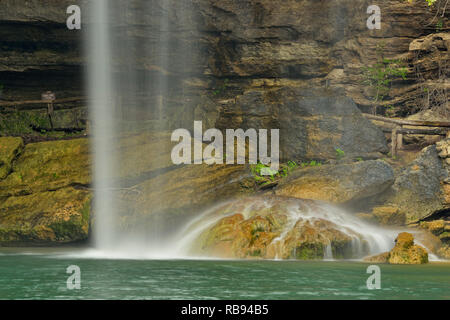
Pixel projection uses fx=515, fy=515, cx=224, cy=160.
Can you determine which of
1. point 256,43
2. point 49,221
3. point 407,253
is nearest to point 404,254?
point 407,253

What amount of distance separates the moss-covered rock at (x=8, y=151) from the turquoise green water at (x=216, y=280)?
6.44 m

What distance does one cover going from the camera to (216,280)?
9344mm

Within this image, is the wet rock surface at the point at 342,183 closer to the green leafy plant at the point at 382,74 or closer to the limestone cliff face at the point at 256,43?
the limestone cliff face at the point at 256,43

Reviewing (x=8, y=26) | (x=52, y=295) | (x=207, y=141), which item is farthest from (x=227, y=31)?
(x=52, y=295)

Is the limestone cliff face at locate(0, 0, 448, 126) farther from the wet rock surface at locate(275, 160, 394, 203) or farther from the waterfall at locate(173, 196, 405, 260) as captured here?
the waterfall at locate(173, 196, 405, 260)

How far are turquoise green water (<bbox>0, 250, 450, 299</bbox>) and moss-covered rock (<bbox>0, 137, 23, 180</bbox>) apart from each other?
21.1 ft

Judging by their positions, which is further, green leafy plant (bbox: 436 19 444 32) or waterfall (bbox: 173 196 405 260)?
green leafy plant (bbox: 436 19 444 32)

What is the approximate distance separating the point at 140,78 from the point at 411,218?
14207mm

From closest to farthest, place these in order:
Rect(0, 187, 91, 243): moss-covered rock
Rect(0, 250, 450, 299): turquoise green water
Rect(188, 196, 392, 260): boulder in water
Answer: Rect(0, 250, 450, 299): turquoise green water → Rect(188, 196, 392, 260): boulder in water → Rect(0, 187, 91, 243): moss-covered rock

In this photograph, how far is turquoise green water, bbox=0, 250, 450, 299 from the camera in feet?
26.2

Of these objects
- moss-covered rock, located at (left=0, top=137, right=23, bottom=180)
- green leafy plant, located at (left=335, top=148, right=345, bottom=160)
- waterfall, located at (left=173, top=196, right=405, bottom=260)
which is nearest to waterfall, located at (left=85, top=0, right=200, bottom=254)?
moss-covered rock, located at (left=0, top=137, right=23, bottom=180)

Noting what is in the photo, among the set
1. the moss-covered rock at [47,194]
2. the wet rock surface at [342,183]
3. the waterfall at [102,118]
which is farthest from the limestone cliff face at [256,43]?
the wet rock surface at [342,183]

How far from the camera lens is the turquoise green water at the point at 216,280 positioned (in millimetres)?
7977
